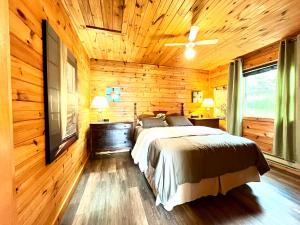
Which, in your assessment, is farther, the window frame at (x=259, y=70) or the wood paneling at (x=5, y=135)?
the window frame at (x=259, y=70)

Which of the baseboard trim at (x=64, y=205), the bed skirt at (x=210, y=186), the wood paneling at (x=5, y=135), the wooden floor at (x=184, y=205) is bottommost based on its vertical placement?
the wooden floor at (x=184, y=205)

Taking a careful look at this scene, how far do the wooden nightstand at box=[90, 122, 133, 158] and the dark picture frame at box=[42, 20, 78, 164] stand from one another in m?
1.64

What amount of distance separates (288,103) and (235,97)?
1.15 metres

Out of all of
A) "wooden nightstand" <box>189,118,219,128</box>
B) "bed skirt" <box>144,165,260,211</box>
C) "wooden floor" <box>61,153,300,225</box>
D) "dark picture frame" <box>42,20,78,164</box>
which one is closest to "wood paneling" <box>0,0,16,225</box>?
"dark picture frame" <box>42,20,78,164</box>

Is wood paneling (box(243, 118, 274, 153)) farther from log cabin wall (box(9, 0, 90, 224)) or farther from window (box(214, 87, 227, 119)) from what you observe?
log cabin wall (box(9, 0, 90, 224))

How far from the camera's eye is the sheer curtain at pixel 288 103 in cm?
272

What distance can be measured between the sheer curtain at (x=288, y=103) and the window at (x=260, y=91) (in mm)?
309

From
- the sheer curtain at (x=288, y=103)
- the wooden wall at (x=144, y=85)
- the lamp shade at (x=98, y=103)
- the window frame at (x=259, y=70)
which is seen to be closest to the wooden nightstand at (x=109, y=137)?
the lamp shade at (x=98, y=103)

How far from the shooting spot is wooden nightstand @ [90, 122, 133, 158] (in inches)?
140

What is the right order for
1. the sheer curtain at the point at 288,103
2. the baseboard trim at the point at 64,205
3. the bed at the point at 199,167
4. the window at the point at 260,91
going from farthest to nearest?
the window at the point at 260,91 → the sheer curtain at the point at 288,103 → the bed at the point at 199,167 → the baseboard trim at the point at 64,205

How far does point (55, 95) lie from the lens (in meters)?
1.47

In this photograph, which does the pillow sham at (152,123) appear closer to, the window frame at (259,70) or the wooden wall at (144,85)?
the wooden wall at (144,85)

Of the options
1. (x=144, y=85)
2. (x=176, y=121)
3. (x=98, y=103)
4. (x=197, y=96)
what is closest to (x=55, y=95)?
(x=98, y=103)

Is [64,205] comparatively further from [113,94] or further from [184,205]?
[113,94]
